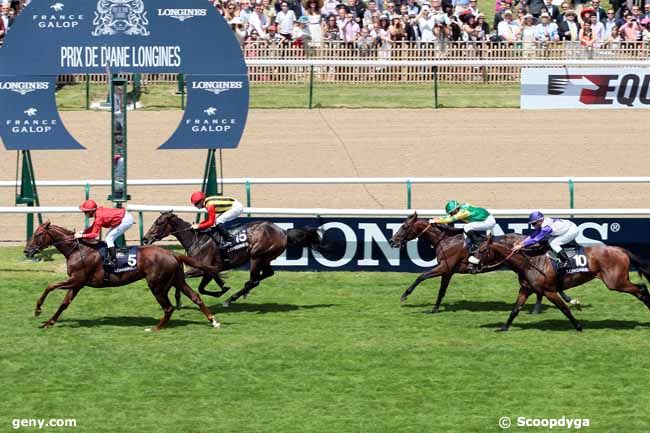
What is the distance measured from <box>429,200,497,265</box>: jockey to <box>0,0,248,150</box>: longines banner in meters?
4.17

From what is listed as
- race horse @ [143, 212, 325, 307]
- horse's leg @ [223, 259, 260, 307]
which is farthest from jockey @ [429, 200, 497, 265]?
horse's leg @ [223, 259, 260, 307]

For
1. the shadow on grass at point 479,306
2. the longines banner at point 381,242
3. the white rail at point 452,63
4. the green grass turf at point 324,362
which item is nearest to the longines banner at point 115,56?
the longines banner at point 381,242

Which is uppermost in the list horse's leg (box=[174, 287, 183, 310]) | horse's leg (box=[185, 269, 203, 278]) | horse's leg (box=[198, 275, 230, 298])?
horse's leg (box=[185, 269, 203, 278])

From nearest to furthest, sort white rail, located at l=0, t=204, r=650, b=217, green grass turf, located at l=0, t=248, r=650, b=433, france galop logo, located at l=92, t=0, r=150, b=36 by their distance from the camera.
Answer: green grass turf, located at l=0, t=248, r=650, b=433, france galop logo, located at l=92, t=0, r=150, b=36, white rail, located at l=0, t=204, r=650, b=217

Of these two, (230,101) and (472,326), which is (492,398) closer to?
(472,326)

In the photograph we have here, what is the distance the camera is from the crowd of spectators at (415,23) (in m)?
31.8

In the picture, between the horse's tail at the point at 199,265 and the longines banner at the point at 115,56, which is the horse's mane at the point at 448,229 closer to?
the horse's tail at the point at 199,265

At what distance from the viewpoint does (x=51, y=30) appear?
71.3ft

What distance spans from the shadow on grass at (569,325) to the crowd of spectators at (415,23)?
13558 mm

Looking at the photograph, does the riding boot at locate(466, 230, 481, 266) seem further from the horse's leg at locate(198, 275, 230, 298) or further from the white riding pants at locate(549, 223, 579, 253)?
the horse's leg at locate(198, 275, 230, 298)

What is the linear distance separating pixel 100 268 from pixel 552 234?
5697 millimetres

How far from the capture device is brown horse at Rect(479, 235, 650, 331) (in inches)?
727

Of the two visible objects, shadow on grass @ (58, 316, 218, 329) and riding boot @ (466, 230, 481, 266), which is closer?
shadow on grass @ (58, 316, 218, 329)

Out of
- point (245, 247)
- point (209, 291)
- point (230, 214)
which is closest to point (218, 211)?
point (230, 214)
